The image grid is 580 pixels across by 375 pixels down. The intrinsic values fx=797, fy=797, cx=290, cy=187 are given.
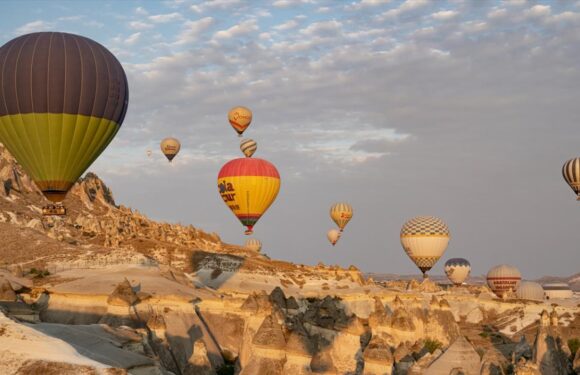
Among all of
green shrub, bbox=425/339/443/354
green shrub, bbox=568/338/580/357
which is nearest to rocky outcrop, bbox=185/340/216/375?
green shrub, bbox=425/339/443/354

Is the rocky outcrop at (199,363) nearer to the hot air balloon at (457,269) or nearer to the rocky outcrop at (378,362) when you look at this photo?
the rocky outcrop at (378,362)

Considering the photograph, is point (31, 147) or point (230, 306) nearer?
point (31, 147)

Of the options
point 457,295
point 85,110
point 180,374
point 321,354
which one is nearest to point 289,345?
point 321,354

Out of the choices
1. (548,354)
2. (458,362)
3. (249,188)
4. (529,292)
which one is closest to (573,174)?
(529,292)

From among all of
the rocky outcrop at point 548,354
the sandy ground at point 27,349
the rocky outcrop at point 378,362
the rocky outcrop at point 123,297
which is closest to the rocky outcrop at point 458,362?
the rocky outcrop at point 378,362

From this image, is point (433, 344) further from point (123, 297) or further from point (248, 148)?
point (248, 148)

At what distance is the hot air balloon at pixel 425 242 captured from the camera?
109500mm

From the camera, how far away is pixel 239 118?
10525cm

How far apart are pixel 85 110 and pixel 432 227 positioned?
68704mm

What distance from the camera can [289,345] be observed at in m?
32.3

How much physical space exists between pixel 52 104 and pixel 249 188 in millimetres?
40068

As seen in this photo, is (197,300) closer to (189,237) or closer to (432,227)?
(189,237)

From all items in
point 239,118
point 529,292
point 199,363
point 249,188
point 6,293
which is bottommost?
point 529,292

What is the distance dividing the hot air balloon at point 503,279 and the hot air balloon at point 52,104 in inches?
3487
